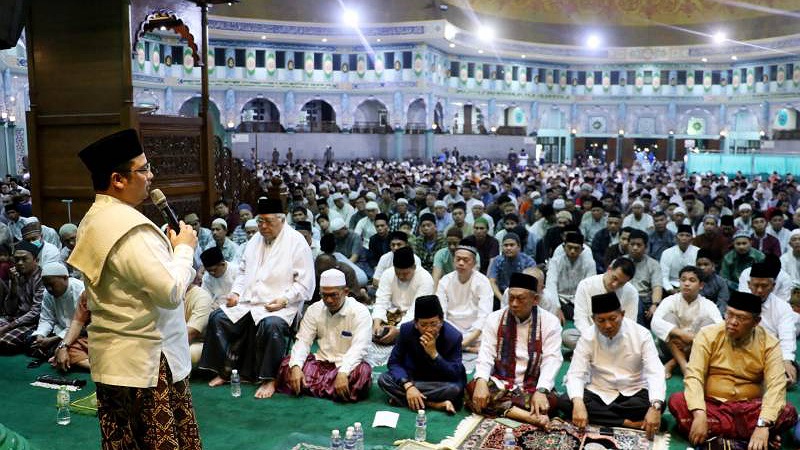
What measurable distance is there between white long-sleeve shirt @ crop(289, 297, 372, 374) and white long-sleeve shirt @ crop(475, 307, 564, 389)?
763 millimetres

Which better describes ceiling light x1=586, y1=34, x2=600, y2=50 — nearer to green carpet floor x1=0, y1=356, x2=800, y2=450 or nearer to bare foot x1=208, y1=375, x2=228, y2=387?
green carpet floor x1=0, y1=356, x2=800, y2=450

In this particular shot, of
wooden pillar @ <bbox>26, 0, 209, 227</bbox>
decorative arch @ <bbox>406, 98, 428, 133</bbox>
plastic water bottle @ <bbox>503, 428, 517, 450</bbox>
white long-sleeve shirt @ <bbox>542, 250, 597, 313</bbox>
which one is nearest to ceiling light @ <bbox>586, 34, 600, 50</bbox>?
decorative arch @ <bbox>406, 98, 428, 133</bbox>

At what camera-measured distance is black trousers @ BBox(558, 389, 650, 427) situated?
3.83 metres

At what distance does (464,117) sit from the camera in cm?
3325

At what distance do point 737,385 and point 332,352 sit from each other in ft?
7.82

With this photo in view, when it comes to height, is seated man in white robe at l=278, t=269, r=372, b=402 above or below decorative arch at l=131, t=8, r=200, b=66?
below

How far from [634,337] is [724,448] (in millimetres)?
706

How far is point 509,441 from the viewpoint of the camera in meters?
3.44

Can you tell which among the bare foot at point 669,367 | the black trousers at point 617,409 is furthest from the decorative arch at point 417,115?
the black trousers at point 617,409

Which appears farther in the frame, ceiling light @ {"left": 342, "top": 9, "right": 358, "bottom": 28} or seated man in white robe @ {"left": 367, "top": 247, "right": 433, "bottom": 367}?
ceiling light @ {"left": 342, "top": 9, "right": 358, "bottom": 28}

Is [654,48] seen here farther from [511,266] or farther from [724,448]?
[724,448]

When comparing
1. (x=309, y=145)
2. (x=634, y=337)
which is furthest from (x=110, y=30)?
(x=309, y=145)

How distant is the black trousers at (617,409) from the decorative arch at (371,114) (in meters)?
24.9

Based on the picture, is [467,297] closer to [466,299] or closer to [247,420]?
[466,299]
